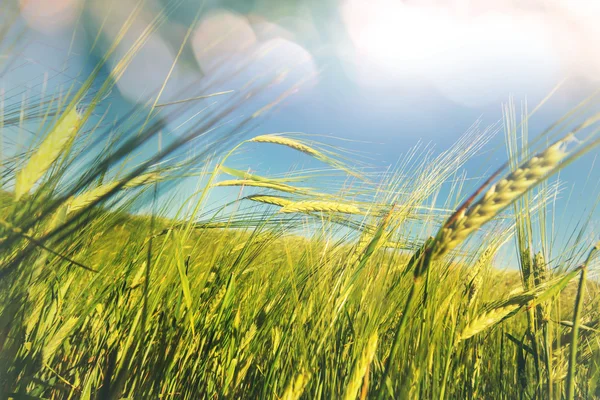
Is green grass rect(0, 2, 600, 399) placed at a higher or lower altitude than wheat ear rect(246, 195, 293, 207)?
lower

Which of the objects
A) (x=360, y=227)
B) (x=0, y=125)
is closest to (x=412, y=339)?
(x=360, y=227)

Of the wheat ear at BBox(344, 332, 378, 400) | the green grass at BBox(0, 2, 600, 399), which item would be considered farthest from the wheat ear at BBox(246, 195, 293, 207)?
the wheat ear at BBox(344, 332, 378, 400)

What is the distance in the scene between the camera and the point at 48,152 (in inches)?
13.4

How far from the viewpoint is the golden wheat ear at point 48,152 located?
33 cm

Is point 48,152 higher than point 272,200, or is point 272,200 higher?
point 272,200

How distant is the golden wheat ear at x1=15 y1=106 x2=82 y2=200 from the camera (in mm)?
329

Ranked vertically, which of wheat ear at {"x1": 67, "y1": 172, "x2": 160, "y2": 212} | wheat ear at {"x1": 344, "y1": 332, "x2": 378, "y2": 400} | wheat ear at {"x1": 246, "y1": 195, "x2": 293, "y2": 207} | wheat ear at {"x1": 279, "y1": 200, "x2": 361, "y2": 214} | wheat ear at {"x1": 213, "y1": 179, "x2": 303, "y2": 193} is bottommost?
wheat ear at {"x1": 344, "y1": 332, "x2": 378, "y2": 400}

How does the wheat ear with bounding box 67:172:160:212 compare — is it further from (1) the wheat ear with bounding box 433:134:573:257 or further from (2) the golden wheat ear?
(1) the wheat ear with bounding box 433:134:573:257

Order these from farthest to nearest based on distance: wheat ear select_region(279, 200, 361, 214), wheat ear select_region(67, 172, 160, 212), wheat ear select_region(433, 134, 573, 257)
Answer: wheat ear select_region(279, 200, 361, 214)
wheat ear select_region(67, 172, 160, 212)
wheat ear select_region(433, 134, 573, 257)

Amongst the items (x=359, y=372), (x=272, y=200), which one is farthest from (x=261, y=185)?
(x=359, y=372)

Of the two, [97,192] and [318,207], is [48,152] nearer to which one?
[97,192]

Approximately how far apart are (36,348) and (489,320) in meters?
0.59

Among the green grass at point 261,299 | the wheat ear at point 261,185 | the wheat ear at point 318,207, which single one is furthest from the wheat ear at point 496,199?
the wheat ear at point 261,185

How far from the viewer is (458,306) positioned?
0.53m
